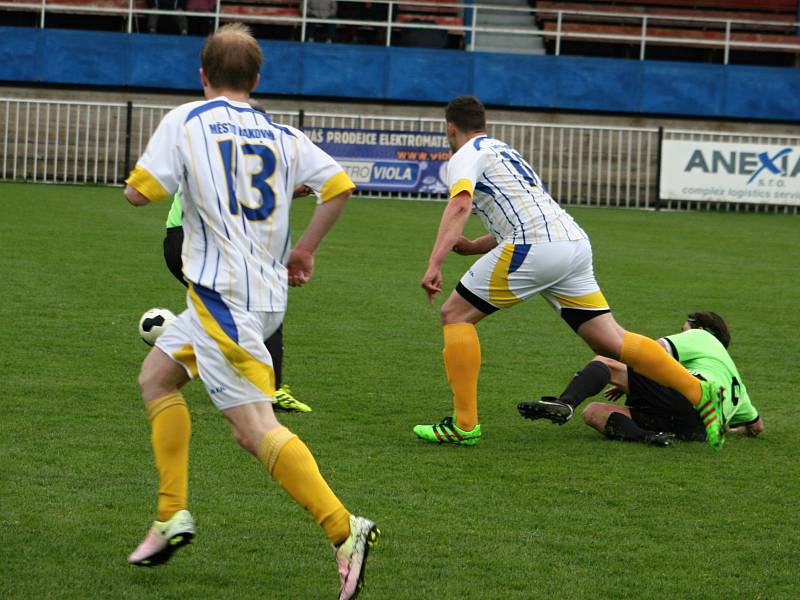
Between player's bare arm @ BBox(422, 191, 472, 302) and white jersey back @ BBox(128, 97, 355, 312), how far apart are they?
6.44 ft

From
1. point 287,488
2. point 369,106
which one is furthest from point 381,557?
point 369,106

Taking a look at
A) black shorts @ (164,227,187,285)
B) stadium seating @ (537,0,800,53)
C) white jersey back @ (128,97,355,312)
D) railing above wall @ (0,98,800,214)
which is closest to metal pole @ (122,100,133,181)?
railing above wall @ (0,98,800,214)

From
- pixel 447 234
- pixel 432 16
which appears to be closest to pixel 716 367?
pixel 447 234

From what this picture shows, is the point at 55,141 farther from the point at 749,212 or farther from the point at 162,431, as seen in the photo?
the point at 162,431

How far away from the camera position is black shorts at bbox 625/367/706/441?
6.46m

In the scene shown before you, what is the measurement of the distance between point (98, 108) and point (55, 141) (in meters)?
1.19

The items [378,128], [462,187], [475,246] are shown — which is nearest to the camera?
[462,187]

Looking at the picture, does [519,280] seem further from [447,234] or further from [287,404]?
[287,404]

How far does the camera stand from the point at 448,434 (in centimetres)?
627

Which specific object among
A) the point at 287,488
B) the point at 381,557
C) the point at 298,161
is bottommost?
the point at 381,557

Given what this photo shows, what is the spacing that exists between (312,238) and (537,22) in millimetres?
26809

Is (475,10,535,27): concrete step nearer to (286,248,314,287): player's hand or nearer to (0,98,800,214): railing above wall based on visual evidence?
(0,98,800,214): railing above wall

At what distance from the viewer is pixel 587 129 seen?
2645cm

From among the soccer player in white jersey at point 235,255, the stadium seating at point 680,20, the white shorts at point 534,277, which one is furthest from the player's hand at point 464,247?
the stadium seating at point 680,20
